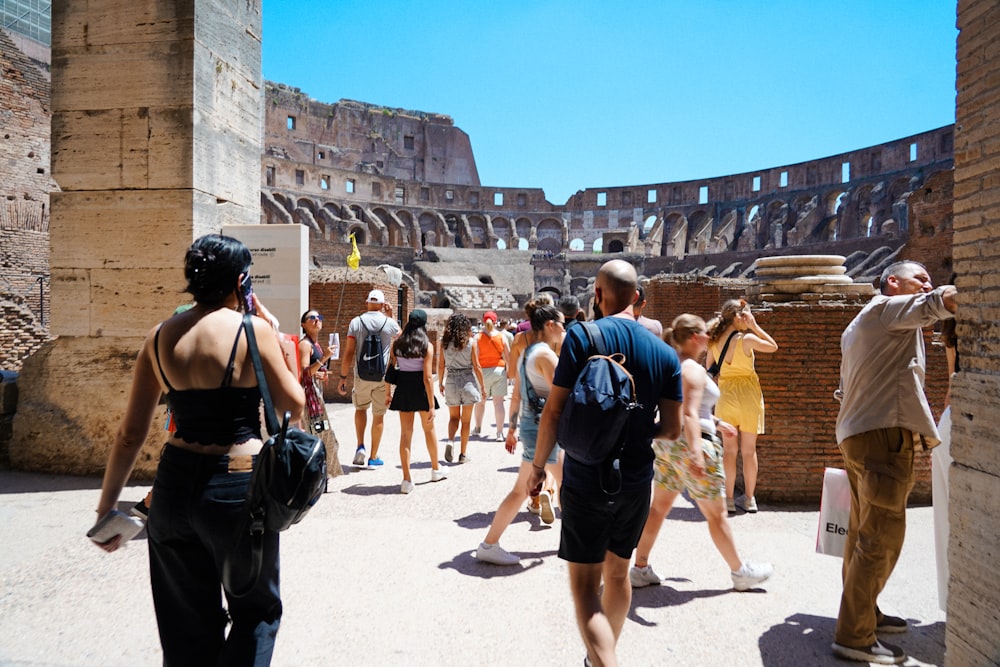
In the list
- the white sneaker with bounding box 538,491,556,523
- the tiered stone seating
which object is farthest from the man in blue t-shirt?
the tiered stone seating

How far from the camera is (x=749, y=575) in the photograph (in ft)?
11.0

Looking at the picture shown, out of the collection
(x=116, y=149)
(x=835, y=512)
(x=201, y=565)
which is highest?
(x=116, y=149)

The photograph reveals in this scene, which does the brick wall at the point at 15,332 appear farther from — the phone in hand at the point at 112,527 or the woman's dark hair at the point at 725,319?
the woman's dark hair at the point at 725,319

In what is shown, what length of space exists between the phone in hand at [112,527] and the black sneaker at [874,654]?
115 inches

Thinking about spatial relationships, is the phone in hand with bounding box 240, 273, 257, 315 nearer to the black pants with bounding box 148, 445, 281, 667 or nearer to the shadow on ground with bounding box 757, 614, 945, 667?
the black pants with bounding box 148, 445, 281, 667

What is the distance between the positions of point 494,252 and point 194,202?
38057 mm

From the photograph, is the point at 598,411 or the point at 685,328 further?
the point at 685,328

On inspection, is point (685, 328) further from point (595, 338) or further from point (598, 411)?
point (598, 411)

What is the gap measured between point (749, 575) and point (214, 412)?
2.90 metres

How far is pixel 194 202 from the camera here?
5.22m

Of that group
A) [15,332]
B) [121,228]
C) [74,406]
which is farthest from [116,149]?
[15,332]

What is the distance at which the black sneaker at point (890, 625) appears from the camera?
300 cm

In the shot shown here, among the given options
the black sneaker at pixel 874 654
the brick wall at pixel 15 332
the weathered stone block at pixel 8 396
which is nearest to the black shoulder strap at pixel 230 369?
the black sneaker at pixel 874 654

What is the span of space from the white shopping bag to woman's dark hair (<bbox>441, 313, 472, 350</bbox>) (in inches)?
163
